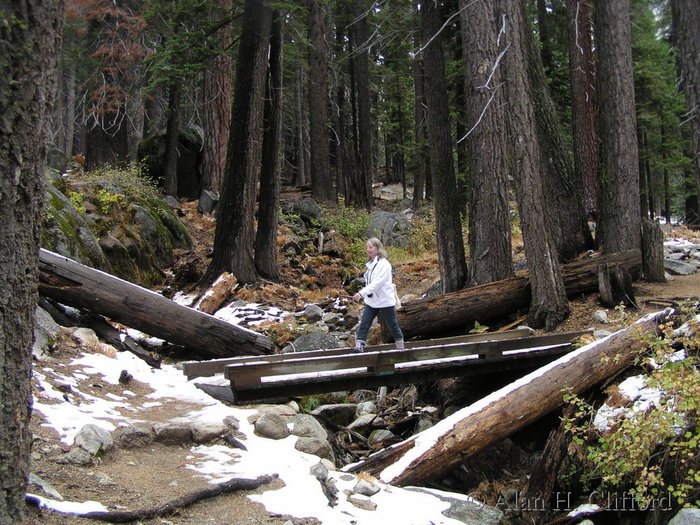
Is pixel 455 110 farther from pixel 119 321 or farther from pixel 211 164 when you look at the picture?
pixel 119 321

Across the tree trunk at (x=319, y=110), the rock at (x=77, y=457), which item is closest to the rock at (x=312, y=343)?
the rock at (x=77, y=457)

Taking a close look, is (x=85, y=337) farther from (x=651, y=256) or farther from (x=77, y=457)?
(x=651, y=256)

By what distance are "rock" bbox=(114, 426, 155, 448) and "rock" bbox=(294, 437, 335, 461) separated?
63.3 inches

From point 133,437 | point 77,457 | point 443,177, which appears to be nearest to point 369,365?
point 133,437

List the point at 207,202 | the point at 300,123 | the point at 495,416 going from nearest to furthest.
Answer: the point at 495,416
the point at 207,202
the point at 300,123

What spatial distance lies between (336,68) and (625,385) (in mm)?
22845

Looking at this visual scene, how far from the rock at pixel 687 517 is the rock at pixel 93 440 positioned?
518 cm

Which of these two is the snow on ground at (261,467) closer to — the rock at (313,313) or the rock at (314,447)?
the rock at (314,447)

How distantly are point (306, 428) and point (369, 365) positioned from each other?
1.20 metres

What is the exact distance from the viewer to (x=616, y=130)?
1234 cm

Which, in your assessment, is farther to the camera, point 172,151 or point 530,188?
point 172,151

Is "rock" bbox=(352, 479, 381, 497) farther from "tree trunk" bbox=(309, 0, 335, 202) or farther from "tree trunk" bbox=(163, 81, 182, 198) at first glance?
"tree trunk" bbox=(309, 0, 335, 202)

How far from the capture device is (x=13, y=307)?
3.26 meters

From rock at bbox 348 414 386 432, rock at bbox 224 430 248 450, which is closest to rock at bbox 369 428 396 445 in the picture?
rock at bbox 348 414 386 432
